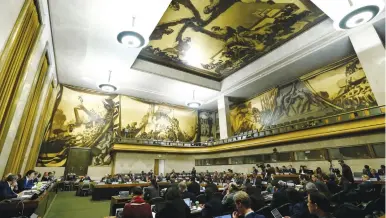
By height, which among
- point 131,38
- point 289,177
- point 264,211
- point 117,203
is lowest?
point 117,203

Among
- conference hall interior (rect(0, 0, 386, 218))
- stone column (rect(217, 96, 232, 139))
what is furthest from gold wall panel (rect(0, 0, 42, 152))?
stone column (rect(217, 96, 232, 139))

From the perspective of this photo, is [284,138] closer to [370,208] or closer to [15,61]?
[370,208]

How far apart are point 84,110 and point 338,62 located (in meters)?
17.7

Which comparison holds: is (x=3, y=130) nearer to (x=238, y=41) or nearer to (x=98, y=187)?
(x=98, y=187)

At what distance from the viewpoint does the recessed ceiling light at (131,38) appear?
317 inches

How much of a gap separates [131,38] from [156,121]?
1027cm

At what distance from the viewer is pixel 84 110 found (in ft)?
48.6

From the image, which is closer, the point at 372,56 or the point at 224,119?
the point at 372,56

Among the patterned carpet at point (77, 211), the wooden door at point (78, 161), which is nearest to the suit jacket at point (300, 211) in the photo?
the patterned carpet at point (77, 211)

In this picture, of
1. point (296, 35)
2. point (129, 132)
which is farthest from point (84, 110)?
point (296, 35)

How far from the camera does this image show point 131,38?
27.3 feet

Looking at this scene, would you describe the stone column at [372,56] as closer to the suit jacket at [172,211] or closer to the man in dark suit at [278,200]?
the man in dark suit at [278,200]

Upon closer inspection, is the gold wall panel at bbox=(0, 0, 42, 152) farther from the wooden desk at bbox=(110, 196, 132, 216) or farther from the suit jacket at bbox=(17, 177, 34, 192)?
the wooden desk at bbox=(110, 196, 132, 216)

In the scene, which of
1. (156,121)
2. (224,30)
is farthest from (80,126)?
(224,30)
